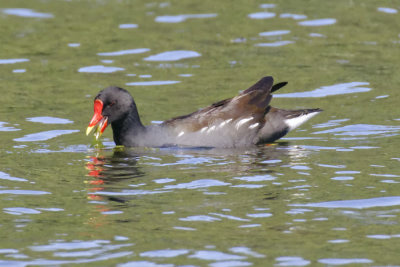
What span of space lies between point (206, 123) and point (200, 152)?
1.63ft

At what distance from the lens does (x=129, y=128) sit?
1109 cm

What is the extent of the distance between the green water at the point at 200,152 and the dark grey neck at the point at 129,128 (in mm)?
218

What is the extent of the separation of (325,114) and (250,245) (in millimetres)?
6082

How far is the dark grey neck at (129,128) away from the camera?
36.2 feet

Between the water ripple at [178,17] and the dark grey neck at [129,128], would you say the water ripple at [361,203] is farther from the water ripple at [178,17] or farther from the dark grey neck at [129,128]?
the water ripple at [178,17]

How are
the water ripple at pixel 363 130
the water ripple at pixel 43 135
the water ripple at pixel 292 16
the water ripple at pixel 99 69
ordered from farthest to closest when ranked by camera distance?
the water ripple at pixel 292 16 → the water ripple at pixel 99 69 → the water ripple at pixel 43 135 → the water ripple at pixel 363 130

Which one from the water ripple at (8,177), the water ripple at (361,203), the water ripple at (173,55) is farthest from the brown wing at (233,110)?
the water ripple at (173,55)

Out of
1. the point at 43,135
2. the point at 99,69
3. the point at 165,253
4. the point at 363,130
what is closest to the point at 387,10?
the point at 99,69

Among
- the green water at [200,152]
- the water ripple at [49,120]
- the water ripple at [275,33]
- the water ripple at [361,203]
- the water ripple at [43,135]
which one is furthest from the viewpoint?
the water ripple at [275,33]

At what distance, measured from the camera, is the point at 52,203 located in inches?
325

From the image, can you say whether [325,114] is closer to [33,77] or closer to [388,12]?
[33,77]

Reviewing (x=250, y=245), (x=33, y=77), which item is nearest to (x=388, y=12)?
(x=33, y=77)

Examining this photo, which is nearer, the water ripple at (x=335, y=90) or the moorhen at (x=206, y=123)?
the moorhen at (x=206, y=123)

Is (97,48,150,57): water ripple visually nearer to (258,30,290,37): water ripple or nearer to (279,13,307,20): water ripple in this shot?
(258,30,290,37): water ripple
